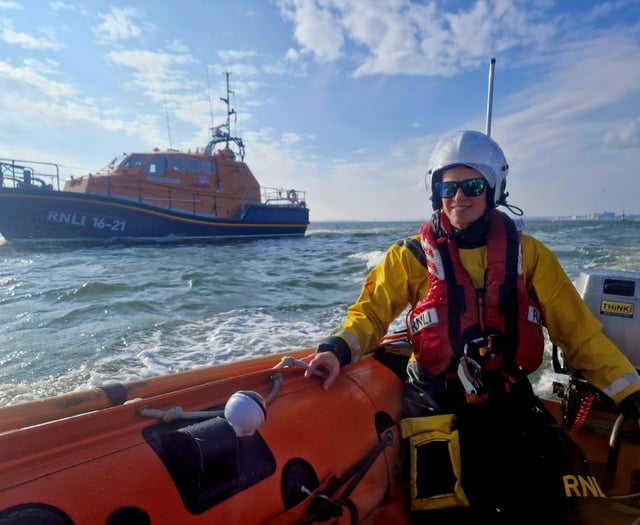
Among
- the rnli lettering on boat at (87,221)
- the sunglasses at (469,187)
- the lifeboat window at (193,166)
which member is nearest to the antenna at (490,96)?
the sunglasses at (469,187)

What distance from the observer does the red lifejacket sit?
4.81 feet

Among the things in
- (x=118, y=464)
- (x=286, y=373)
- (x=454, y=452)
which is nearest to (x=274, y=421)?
(x=286, y=373)

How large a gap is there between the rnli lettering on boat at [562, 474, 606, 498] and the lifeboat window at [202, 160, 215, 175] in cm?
1481

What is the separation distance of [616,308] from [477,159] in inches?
35.7

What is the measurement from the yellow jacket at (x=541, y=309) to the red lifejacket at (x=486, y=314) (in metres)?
0.06

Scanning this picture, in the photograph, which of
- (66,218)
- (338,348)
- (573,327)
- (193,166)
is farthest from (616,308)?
(193,166)

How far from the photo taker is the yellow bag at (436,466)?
4.50 feet

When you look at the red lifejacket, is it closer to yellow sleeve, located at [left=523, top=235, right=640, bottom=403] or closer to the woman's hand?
yellow sleeve, located at [left=523, top=235, right=640, bottom=403]

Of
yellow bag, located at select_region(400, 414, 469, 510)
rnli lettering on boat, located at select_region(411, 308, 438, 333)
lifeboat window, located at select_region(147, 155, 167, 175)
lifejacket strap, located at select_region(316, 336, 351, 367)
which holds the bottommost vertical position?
yellow bag, located at select_region(400, 414, 469, 510)

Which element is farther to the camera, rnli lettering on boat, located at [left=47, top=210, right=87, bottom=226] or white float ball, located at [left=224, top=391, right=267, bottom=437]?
rnli lettering on boat, located at [left=47, top=210, right=87, bottom=226]

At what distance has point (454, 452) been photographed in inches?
54.6

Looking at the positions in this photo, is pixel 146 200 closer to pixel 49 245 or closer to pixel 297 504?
pixel 49 245

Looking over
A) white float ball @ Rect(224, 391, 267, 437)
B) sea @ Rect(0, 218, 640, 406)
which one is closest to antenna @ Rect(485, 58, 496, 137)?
sea @ Rect(0, 218, 640, 406)

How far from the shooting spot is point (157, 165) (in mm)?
13672
